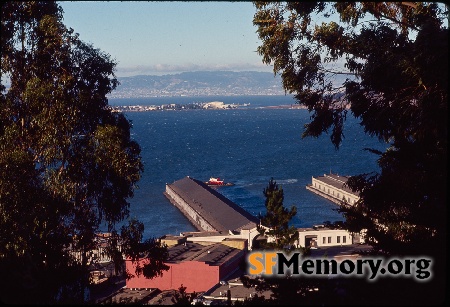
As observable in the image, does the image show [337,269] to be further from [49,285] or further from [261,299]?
[49,285]

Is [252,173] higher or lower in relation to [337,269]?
lower

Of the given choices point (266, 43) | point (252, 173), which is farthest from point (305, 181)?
point (266, 43)

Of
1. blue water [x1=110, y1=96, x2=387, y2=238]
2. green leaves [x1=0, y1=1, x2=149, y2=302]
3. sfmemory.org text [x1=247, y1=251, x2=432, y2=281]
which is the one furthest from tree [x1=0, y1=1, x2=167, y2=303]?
blue water [x1=110, y1=96, x2=387, y2=238]

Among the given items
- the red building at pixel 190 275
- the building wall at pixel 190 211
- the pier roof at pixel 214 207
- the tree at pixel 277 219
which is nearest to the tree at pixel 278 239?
the tree at pixel 277 219

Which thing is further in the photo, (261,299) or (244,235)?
(244,235)

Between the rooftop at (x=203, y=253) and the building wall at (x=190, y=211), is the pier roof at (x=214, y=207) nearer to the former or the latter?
the building wall at (x=190, y=211)

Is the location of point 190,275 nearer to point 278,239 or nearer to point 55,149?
point 278,239
